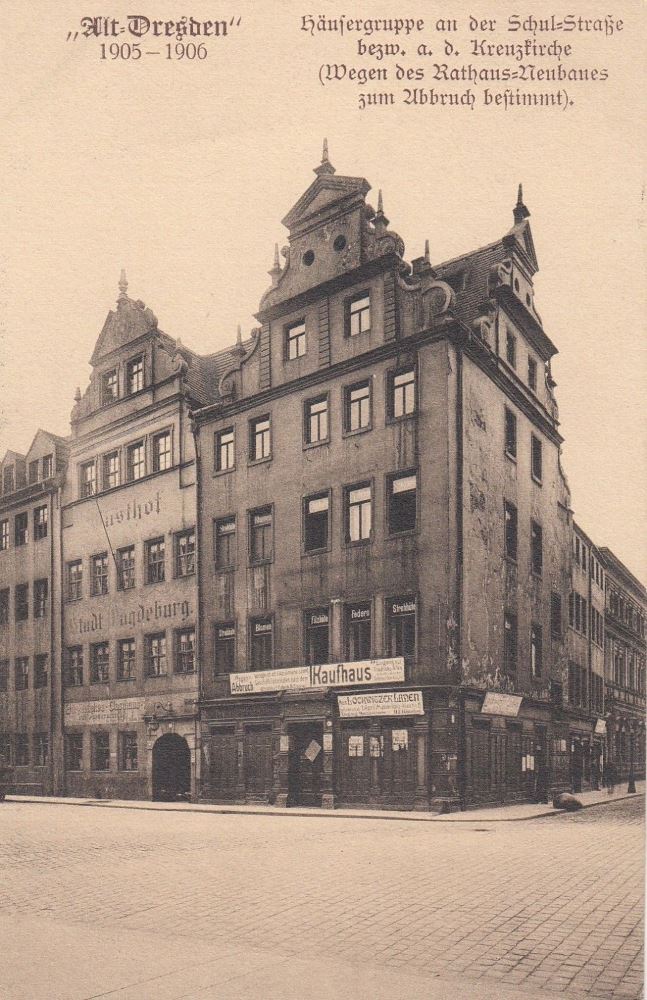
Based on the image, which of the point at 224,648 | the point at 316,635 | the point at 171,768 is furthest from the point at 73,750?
the point at 316,635

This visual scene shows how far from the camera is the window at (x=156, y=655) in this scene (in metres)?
30.3

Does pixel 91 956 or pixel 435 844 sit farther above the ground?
pixel 91 956

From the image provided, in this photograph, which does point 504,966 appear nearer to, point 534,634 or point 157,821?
point 157,821

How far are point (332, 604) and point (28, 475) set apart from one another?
14.4 m

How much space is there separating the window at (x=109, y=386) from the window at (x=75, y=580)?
5.93 meters

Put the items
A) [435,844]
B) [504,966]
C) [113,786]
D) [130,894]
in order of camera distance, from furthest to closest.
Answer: [113,786], [435,844], [130,894], [504,966]

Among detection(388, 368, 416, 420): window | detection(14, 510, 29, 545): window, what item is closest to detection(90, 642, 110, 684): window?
detection(14, 510, 29, 545): window

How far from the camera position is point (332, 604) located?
25375 millimetres

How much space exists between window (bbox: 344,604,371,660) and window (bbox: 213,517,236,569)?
466cm

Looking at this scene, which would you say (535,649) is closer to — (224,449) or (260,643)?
(260,643)

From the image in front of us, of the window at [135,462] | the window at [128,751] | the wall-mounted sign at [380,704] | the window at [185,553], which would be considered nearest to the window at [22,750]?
the window at [128,751]

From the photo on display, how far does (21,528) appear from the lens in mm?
34719

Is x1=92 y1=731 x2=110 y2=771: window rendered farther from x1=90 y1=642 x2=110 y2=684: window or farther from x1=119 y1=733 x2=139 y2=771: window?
x1=90 y1=642 x2=110 y2=684: window

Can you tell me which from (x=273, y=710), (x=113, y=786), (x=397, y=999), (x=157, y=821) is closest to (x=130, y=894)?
(x=397, y=999)
